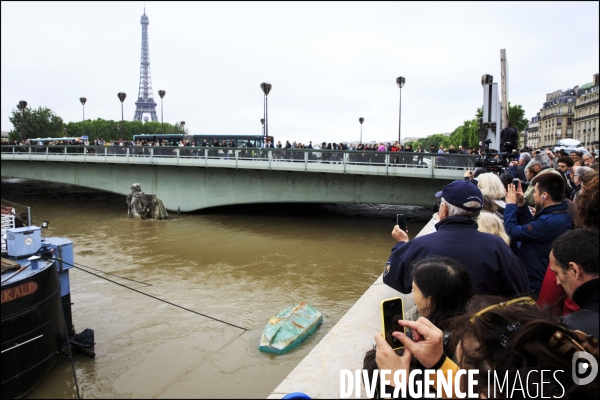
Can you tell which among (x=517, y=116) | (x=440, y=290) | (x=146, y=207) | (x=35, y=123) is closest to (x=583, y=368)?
(x=440, y=290)

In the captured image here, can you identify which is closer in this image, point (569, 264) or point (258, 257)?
point (569, 264)

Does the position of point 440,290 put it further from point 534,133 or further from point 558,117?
point 534,133

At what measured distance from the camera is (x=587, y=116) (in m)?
81.1

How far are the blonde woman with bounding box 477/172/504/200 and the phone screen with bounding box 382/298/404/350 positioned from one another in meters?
3.59

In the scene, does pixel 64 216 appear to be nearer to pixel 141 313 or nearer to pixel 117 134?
pixel 141 313

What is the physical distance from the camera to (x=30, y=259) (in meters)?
8.14

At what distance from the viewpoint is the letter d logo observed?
143 centimetres

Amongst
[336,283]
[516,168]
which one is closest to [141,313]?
[336,283]

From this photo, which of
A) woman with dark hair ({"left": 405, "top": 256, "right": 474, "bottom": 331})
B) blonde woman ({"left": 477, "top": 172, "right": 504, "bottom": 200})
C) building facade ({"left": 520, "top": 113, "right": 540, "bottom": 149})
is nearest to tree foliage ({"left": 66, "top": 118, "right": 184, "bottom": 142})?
building facade ({"left": 520, "top": 113, "right": 540, "bottom": 149})

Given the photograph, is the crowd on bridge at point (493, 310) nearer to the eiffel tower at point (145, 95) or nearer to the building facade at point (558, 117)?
the building facade at point (558, 117)

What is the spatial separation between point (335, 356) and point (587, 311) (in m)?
1.88

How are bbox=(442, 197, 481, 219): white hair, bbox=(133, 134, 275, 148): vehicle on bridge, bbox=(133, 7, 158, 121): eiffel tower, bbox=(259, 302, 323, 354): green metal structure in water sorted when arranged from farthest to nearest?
bbox=(133, 7, 158, 121): eiffel tower < bbox=(133, 134, 275, 148): vehicle on bridge < bbox=(259, 302, 323, 354): green metal structure in water < bbox=(442, 197, 481, 219): white hair

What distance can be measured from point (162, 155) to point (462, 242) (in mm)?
25555

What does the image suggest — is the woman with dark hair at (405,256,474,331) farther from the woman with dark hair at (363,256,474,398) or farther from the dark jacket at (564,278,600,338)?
the dark jacket at (564,278,600,338)
